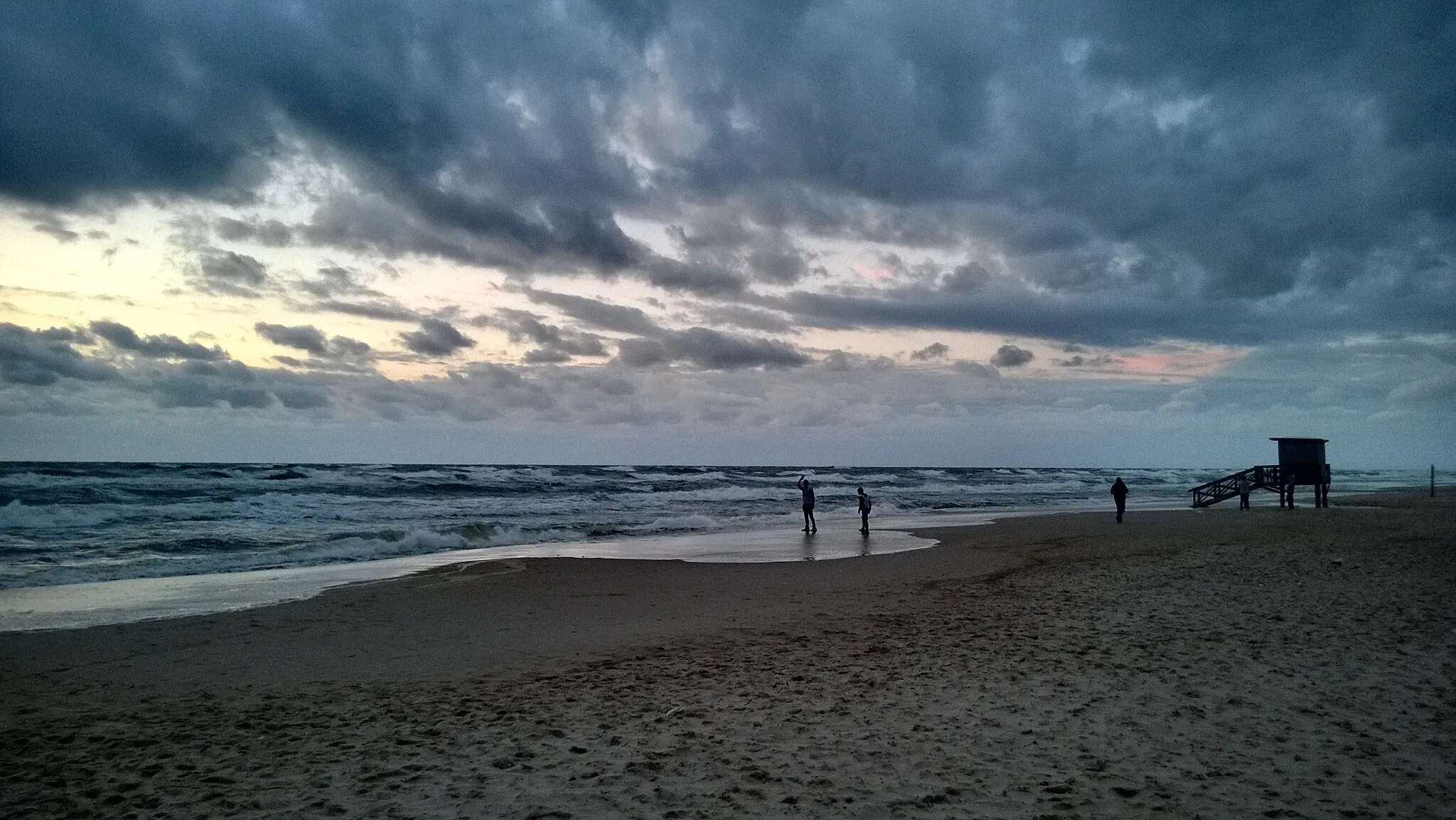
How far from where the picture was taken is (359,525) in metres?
29.1

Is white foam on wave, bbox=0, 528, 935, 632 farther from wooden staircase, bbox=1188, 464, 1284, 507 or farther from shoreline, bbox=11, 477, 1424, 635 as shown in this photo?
wooden staircase, bbox=1188, 464, 1284, 507

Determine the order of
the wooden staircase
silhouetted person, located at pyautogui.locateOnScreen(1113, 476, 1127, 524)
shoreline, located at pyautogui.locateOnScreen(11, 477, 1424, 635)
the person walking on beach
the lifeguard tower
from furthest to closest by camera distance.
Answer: the wooden staircase, the lifeguard tower, silhouetted person, located at pyautogui.locateOnScreen(1113, 476, 1127, 524), the person walking on beach, shoreline, located at pyautogui.locateOnScreen(11, 477, 1424, 635)

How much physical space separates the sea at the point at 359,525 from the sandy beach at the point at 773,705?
548 cm

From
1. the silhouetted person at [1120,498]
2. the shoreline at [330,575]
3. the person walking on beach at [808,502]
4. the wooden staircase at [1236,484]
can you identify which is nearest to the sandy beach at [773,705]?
the shoreline at [330,575]

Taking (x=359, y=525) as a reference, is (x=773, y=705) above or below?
above

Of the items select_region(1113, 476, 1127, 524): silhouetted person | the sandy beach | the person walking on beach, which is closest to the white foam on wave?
the person walking on beach

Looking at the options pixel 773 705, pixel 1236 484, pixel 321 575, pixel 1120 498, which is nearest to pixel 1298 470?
pixel 1236 484

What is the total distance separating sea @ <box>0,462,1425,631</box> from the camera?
17.6 m

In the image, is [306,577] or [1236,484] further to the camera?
[1236,484]

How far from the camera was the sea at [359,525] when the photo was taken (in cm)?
1759

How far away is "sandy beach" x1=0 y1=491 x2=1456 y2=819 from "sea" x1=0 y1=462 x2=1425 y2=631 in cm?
548

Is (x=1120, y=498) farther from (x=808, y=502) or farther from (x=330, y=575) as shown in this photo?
(x=330, y=575)

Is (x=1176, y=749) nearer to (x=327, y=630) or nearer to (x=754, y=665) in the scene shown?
(x=754, y=665)

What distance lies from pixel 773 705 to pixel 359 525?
26.4 metres
